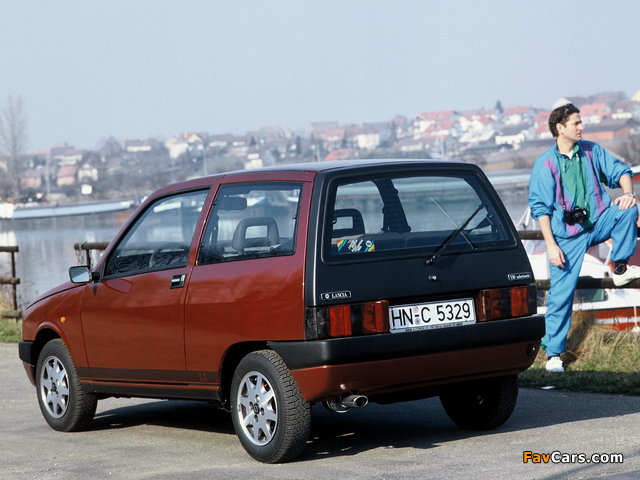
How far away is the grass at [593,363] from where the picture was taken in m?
7.05

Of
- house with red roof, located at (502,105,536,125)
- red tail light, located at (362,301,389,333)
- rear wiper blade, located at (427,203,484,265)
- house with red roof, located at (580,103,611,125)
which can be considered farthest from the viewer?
house with red roof, located at (502,105,536,125)

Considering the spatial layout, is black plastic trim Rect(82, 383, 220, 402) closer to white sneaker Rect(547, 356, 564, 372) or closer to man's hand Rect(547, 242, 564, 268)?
man's hand Rect(547, 242, 564, 268)

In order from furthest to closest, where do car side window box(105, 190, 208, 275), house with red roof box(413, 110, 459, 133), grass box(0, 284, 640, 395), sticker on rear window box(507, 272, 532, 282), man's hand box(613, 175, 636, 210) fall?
house with red roof box(413, 110, 459, 133)
man's hand box(613, 175, 636, 210)
grass box(0, 284, 640, 395)
car side window box(105, 190, 208, 275)
sticker on rear window box(507, 272, 532, 282)

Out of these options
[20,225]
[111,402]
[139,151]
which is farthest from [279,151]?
[111,402]

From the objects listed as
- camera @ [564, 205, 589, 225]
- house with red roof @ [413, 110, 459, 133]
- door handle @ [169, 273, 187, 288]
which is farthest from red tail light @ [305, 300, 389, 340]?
house with red roof @ [413, 110, 459, 133]

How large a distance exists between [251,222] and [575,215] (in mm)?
3082

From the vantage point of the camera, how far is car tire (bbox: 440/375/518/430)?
5.68 metres

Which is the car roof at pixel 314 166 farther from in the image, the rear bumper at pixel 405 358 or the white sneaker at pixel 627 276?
the white sneaker at pixel 627 276

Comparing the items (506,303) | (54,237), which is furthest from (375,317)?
(54,237)

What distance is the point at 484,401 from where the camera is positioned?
576 cm

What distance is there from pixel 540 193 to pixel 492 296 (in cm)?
241

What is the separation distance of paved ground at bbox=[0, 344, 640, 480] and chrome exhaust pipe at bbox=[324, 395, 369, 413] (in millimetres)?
326

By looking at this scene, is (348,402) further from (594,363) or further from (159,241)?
(594,363)

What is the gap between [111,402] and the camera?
26.0 ft
